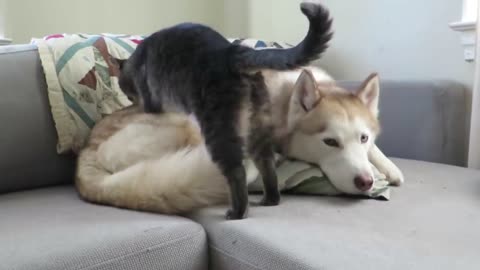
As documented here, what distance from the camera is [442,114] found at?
66.3 inches

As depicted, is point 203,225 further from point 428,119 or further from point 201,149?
point 428,119

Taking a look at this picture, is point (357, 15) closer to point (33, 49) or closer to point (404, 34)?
point (404, 34)

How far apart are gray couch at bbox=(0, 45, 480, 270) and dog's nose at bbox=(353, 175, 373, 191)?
4 centimetres

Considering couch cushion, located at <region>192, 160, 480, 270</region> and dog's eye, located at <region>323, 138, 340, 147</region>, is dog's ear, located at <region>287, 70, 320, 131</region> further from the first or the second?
couch cushion, located at <region>192, 160, 480, 270</region>

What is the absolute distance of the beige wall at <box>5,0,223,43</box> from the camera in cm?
245

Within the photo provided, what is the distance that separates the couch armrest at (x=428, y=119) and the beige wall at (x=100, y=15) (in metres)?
1.50

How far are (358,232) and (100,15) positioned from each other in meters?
2.11

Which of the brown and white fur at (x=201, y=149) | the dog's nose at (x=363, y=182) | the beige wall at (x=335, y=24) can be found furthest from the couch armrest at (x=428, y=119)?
the dog's nose at (x=363, y=182)

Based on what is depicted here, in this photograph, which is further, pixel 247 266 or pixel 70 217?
pixel 70 217

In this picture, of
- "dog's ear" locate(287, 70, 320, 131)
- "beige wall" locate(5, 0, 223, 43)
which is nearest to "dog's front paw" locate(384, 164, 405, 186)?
"dog's ear" locate(287, 70, 320, 131)

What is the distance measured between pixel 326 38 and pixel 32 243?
2.30ft

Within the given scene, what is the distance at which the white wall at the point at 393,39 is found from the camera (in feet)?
5.80

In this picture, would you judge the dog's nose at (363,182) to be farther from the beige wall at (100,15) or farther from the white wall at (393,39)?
the beige wall at (100,15)

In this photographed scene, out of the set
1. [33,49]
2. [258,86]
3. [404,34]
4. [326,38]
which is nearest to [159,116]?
[258,86]
